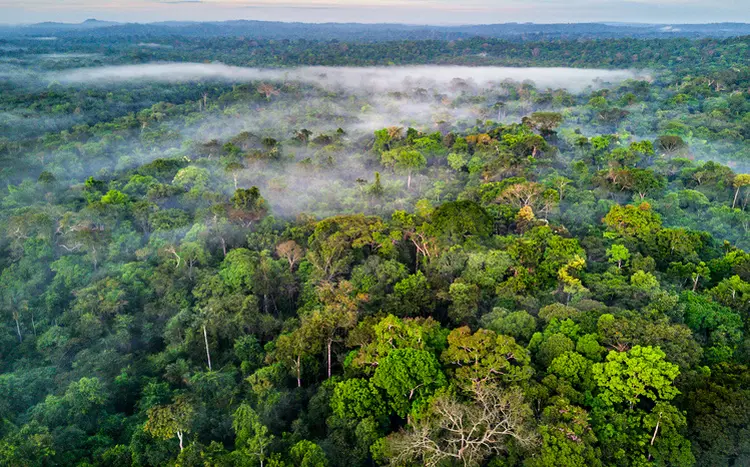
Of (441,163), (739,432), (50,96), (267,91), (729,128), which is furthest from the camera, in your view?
(267,91)

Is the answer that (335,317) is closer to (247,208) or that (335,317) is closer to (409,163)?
(247,208)

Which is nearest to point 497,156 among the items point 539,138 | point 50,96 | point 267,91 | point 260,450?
point 539,138

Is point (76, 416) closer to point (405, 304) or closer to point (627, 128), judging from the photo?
point (405, 304)

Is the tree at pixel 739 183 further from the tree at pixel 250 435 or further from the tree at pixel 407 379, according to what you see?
the tree at pixel 250 435

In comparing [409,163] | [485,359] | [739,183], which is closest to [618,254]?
[485,359]

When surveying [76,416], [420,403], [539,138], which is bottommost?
[76,416]

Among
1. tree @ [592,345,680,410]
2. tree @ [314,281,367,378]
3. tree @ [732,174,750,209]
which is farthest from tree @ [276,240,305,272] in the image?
tree @ [732,174,750,209]
